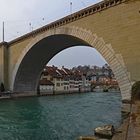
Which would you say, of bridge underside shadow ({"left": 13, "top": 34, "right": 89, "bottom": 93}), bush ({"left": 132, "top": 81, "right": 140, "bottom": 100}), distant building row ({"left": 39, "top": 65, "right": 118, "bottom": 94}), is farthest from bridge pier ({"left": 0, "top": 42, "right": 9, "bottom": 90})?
bush ({"left": 132, "top": 81, "right": 140, "bottom": 100})

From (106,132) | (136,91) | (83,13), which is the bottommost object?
(106,132)

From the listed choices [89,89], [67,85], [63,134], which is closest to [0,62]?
[67,85]

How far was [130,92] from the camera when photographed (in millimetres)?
18125

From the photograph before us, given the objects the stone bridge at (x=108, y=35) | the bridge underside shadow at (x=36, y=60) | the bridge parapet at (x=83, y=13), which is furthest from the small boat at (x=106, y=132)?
the bridge underside shadow at (x=36, y=60)

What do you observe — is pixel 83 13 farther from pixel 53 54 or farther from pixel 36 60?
pixel 36 60

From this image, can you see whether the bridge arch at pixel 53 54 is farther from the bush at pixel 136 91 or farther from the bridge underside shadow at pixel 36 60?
the bush at pixel 136 91

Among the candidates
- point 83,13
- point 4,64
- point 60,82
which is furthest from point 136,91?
point 60,82

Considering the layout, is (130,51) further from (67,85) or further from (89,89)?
(89,89)

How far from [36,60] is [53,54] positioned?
2.63m

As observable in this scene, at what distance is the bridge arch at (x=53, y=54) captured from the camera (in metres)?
19.0

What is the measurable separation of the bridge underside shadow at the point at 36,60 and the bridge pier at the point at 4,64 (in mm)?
1980

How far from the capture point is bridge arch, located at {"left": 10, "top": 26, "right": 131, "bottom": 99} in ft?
62.2

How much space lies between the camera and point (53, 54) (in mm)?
38625

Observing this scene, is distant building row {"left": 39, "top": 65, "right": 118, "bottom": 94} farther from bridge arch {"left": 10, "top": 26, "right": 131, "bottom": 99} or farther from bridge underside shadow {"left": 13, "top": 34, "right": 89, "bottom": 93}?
bridge arch {"left": 10, "top": 26, "right": 131, "bottom": 99}
